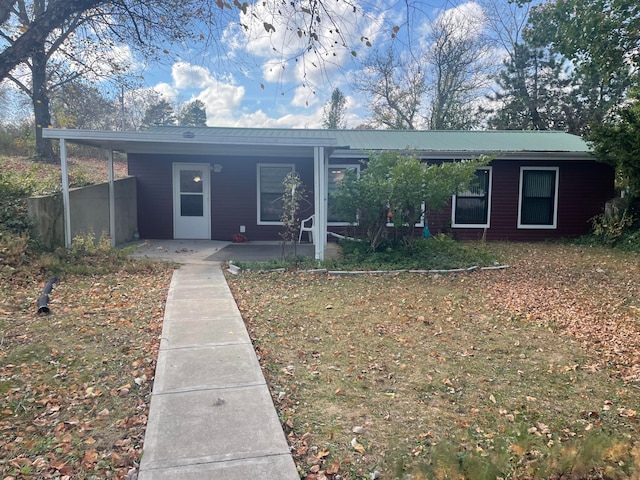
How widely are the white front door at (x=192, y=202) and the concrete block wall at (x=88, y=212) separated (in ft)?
3.40

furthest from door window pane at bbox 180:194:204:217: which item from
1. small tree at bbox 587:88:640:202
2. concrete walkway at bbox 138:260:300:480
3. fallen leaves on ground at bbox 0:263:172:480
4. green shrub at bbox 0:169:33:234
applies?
small tree at bbox 587:88:640:202

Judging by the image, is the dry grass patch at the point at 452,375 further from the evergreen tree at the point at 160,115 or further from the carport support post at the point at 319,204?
the evergreen tree at the point at 160,115

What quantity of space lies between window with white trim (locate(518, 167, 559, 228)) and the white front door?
8.27 metres

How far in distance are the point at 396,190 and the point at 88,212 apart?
625cm

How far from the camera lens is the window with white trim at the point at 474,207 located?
1254 centimetres

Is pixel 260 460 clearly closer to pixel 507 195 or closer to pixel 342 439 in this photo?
pixel 342 439

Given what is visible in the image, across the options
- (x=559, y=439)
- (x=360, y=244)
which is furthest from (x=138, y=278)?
(x=559, y=439)

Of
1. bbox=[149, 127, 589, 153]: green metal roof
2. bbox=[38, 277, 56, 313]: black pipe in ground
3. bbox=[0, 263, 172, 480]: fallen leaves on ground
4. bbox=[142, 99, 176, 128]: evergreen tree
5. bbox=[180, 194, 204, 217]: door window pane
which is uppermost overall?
bbox=[142, 99, 176, 128]: evergreen tree

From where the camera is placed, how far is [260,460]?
2531 mm

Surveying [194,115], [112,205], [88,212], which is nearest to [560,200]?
[112,205]

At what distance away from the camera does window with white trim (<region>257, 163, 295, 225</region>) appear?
12.1 m

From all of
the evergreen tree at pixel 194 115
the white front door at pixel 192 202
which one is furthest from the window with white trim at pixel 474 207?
the evergreen tree at pixel 194 115

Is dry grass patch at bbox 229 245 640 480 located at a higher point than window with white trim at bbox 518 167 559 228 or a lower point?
lower

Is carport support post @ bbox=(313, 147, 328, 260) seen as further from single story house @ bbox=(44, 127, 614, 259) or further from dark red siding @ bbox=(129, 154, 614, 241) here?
dark red siding @ bbox=(129, 154, 614, 241)
